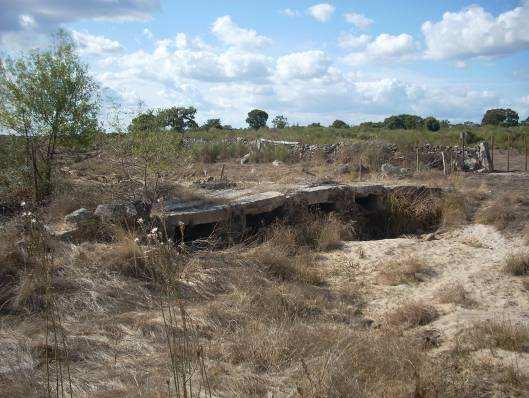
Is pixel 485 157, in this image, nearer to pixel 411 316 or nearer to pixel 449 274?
pixel 449 274

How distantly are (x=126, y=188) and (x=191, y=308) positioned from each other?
17.3 feet

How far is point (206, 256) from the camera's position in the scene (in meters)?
7.86

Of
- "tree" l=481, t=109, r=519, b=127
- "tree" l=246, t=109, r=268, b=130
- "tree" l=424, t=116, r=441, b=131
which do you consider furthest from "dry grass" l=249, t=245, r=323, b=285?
"tree" l=246, t=109, r=268, b=130

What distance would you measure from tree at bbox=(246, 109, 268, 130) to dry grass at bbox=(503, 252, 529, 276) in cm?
3605

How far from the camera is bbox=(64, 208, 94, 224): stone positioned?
816 centimetres

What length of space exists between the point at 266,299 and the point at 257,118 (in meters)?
37.8

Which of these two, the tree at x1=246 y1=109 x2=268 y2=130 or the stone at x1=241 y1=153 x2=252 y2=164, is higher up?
the tree at x1=246 y1=109 x2=268 y2=130

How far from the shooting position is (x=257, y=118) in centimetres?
4359

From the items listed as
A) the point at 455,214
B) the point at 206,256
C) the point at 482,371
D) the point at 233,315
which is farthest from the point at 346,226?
the point at 482,371

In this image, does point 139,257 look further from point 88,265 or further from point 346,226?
point 346,226

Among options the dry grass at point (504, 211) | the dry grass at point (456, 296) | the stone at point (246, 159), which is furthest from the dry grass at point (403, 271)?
the stone at point (246, 159)

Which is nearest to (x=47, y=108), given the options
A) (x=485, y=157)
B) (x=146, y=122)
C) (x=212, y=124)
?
(x=146, y=122)

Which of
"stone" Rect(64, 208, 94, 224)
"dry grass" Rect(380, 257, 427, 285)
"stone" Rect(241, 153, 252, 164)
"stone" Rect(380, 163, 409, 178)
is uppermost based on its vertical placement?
"stone" Rect(241, 153, 252, 164)

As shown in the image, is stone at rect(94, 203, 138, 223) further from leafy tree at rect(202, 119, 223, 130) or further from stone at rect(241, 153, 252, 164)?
leafy tree at rect(202, 119, 223, 130)
